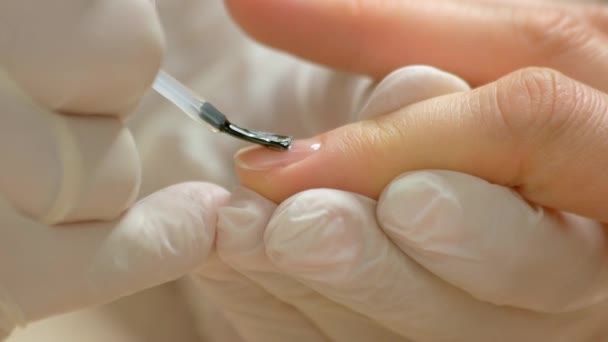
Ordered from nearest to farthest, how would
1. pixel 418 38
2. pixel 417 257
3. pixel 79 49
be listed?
1. pixel 79 49
2. pixel 417 257
3. pixel 418 38

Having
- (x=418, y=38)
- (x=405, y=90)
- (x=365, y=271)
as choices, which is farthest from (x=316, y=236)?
(x=418, y=38)

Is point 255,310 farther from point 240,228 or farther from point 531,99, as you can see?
point 531,99

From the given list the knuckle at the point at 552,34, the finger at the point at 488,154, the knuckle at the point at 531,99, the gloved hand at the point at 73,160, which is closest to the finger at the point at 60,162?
the gloved hand at the point at 73,160

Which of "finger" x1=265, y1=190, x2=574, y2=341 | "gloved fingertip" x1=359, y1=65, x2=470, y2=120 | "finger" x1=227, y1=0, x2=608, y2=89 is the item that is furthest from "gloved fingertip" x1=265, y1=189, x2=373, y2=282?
"finger" x1=227, y1=0, x2=608, y2=89

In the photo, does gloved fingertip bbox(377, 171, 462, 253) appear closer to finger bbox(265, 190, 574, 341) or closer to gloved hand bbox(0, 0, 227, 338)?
finger bbox(265, 190, 574, 341)

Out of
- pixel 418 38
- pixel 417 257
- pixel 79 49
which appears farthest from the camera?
pixel 418 38

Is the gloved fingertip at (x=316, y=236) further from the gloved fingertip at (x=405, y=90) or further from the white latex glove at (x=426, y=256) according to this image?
the gloved fingertip at (x=405, y=90)
